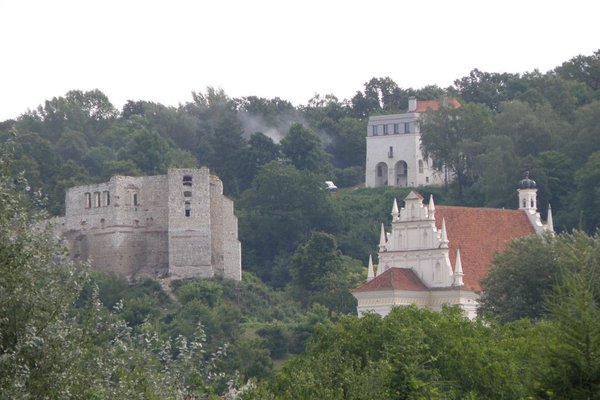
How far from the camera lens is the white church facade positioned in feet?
369

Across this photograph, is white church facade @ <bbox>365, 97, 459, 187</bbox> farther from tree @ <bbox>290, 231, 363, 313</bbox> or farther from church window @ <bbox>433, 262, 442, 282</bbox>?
church window @ <bbox>433, 262, 442, 282</bbox>

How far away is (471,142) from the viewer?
10388 cm

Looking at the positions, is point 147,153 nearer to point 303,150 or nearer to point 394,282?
point 303,150

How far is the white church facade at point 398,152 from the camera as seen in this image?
112m

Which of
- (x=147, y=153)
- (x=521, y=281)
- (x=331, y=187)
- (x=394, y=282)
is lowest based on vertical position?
(x=521, y=281)

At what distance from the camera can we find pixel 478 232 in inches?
3044

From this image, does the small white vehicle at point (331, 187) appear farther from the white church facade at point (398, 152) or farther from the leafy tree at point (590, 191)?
the leafy tree at point (590, 191)

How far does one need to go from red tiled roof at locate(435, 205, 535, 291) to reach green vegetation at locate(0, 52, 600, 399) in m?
5.36

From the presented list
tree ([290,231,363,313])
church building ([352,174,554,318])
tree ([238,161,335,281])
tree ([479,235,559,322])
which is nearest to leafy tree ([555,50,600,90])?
tree ([238,161,335,281])

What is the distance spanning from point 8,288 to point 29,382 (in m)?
1.10

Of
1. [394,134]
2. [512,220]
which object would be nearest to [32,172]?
[394,134]

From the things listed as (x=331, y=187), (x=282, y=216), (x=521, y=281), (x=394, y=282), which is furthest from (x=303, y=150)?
(x=521, y=281)

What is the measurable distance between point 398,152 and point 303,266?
22600 mm

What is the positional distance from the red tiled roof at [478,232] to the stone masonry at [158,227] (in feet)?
57.0
